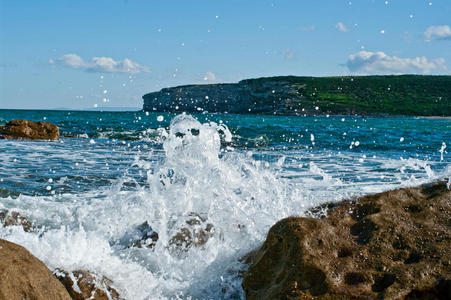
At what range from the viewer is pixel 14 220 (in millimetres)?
5434

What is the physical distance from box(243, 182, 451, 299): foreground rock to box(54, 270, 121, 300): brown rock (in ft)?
4.09

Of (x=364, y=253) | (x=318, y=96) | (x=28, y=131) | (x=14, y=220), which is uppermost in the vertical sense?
(x=318, y=96)

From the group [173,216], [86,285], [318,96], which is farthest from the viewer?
[318,96]

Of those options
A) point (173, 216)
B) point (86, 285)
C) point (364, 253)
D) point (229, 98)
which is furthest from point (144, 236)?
point (229, 98)

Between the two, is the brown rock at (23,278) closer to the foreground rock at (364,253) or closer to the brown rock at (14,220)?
the foreground rock at (364,253)

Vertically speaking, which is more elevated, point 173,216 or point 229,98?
point 229,98

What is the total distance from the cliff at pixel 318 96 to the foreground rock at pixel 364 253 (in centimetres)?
7830

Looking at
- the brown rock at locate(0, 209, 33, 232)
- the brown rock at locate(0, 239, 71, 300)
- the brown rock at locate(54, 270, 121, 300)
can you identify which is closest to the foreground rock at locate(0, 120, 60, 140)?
the brown rock at locate(0, 209, 33, 232)

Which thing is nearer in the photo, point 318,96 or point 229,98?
point 318,96

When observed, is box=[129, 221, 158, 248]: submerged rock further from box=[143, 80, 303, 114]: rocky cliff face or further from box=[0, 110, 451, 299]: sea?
box=[143, 80, 303, 114]: rocky cliff face

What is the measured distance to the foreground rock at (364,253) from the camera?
2965 mm

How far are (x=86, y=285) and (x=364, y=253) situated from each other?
237 cm

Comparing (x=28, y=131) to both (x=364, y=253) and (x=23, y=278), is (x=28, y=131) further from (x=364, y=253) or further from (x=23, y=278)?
(x=364, y=253)

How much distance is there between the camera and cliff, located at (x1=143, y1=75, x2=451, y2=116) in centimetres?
8538
